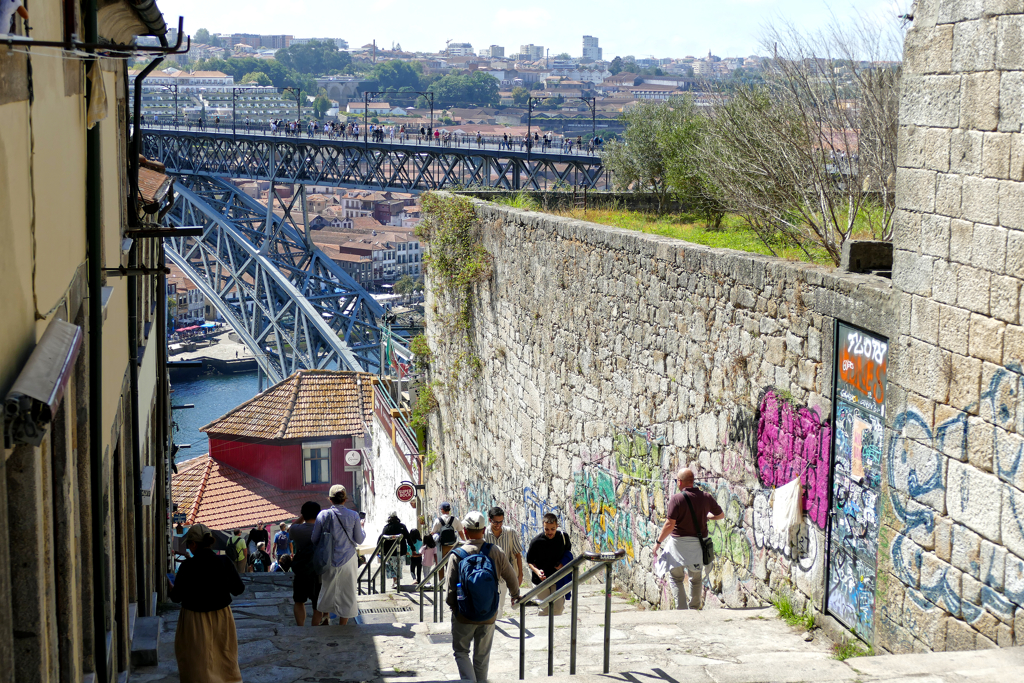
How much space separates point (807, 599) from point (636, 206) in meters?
9.01

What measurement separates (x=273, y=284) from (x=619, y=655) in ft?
128

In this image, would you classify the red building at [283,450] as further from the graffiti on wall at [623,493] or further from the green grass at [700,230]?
the graffiti on wall at [623,493]

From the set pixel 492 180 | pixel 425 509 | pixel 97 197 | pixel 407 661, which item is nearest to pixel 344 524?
pixel 407 661

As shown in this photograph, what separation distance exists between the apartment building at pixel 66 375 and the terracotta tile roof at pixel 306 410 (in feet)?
69.1

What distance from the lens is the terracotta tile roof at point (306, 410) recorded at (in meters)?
27.9

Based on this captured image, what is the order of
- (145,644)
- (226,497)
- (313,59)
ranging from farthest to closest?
1. (313,59)
2. (226,497)
3. (145,644)

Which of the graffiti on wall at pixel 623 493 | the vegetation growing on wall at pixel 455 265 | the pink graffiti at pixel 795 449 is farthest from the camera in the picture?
the vegetation growing on wall at pixel 455 265

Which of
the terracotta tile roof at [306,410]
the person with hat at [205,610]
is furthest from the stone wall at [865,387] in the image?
the terracotta tile roof at [306,410]

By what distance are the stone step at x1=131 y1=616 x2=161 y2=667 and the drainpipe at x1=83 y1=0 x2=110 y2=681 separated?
1.36 metres

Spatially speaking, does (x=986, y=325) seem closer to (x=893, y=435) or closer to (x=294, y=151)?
(x=893, y=435)

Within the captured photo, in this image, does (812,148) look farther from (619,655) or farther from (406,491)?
(406,491)

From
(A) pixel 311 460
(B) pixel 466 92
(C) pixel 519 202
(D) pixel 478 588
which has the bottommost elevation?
(A) pixel 311 460

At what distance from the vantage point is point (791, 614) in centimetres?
578

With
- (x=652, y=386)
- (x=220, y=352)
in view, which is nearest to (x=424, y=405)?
(x=652, y=386)
